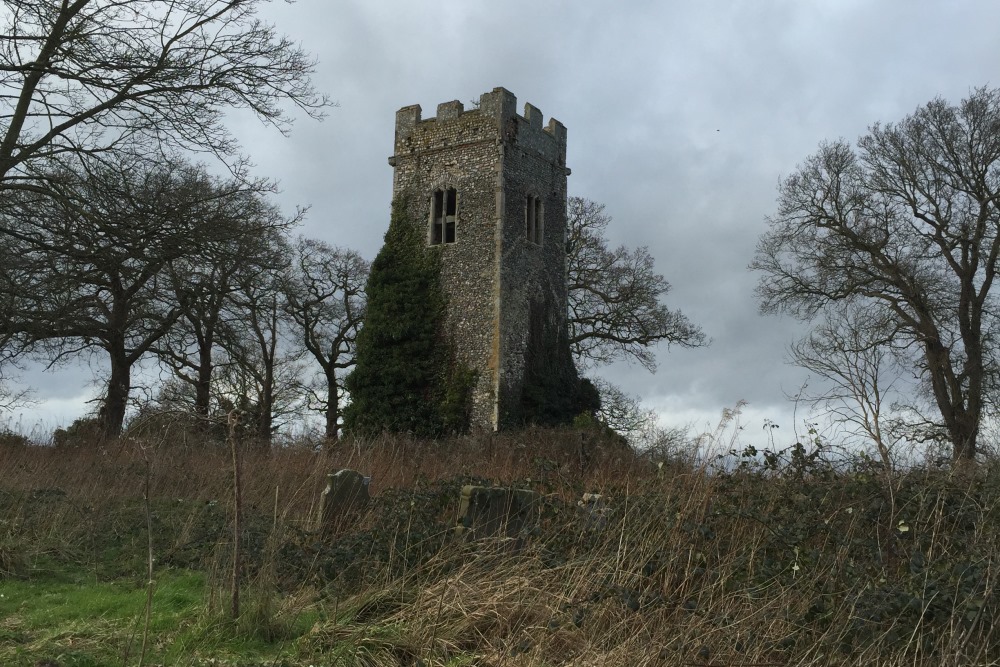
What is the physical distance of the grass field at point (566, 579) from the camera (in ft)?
16.3

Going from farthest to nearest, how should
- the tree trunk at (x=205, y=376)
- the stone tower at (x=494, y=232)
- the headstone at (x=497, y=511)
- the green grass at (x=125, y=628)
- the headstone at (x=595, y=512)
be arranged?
the tree trunk at (x=205, y=376), the stone tower at (x=494, y=232), the headstone at (x=497, y=511), the headstone at (x=595, y=512), the green grass at (x=125, y=628)

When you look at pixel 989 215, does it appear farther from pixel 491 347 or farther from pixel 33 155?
pixel 33 155

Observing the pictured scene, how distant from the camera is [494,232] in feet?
76.3

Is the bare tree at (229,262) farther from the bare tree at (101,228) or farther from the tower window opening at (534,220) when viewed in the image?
the tower window opening at (534,220)

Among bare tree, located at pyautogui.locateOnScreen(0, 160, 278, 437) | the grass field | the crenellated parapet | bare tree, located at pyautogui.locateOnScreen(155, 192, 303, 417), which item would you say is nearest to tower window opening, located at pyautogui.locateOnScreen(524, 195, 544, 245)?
the crenellated parapet

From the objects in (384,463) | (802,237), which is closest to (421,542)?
(384,463)

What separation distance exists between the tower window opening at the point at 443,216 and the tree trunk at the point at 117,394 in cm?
866

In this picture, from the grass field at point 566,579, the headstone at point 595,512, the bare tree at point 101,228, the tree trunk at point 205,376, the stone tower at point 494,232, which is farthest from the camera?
the tree trunk at point 205,376

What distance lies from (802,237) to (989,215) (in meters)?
4.20

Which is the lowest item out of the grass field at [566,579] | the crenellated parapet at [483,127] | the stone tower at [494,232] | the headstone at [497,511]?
the grass field at [566,579]

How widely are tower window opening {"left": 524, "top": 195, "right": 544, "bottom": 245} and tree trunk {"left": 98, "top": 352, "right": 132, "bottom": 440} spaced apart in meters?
11.2

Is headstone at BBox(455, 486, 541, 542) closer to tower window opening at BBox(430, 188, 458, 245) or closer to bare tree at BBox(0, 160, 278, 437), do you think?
bare tree at BBox(0, 160, 278, 437)

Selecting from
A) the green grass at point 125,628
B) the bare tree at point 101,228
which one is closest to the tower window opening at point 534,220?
the bare tree at point 101,228

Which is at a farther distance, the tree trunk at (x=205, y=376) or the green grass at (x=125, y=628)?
the tree trunk at (x=205, y=376)
